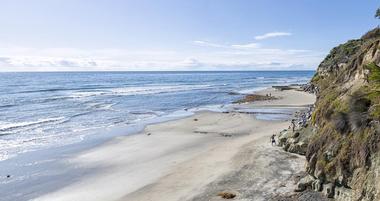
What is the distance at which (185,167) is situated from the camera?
864 inches

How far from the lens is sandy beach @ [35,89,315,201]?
17578 millimetres

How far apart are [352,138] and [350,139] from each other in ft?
0.36

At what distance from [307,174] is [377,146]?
4431mm

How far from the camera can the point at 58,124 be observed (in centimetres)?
4128

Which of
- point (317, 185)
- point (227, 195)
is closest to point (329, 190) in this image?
point (317, 185)

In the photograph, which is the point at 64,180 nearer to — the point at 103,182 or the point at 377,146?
the point at 103,182

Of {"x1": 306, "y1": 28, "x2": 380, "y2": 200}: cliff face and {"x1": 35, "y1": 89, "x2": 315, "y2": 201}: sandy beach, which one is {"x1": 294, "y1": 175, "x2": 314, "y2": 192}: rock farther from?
{"x1": 35, "y1": 89, "x2": 315, "y2": 201}: sandy beach

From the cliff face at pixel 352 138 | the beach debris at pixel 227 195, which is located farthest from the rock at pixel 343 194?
the beach debris at pixel 227 195

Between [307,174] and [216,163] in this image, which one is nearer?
[307,174]

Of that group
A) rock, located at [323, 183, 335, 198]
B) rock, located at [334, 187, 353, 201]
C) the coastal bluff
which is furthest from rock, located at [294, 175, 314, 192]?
rock, located at [334, 187, 353, 201]

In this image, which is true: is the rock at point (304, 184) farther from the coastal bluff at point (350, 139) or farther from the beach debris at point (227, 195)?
the beach debris at point (227, 195)

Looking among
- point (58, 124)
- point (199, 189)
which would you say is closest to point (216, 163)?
point (199, 189)

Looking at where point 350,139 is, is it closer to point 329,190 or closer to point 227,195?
point 329,190

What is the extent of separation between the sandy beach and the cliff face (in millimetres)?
2160
